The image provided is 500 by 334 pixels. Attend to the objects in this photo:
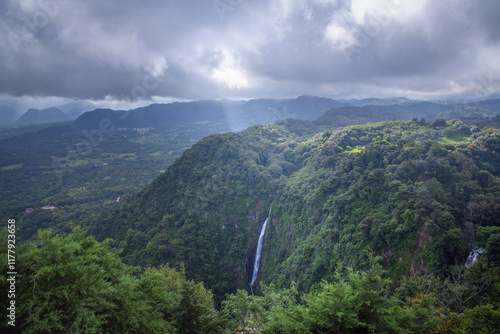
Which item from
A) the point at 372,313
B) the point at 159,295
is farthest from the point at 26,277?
the point at 372,313

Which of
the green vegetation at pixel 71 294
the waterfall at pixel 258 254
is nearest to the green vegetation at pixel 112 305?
the green vegetation at pixel 71 294

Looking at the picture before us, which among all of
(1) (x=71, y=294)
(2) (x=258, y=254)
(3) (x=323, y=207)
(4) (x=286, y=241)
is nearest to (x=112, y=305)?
(1) (x=71, y=294)

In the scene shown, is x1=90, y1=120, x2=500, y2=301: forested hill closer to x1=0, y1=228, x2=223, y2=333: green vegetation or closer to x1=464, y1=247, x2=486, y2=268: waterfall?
x1=464, y1=247, x2=486, y2=268: waterfall

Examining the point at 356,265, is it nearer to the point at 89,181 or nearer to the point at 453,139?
the point at 453,139

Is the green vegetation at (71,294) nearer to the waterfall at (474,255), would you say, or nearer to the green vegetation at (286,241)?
the green vegetation at (286,241)

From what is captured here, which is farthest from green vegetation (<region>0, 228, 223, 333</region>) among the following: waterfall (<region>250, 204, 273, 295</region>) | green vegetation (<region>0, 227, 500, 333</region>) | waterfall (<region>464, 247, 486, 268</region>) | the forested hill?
waterfall (<region>250, 204, 273, 295</region>)
